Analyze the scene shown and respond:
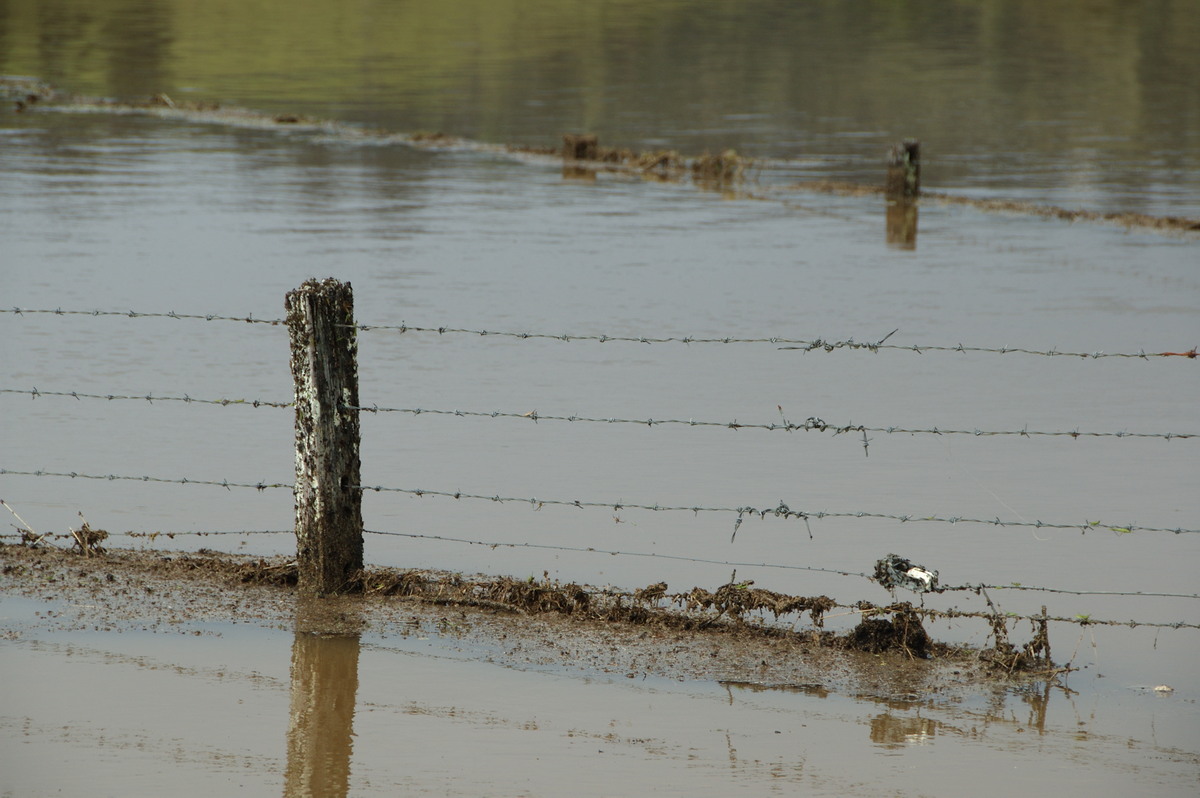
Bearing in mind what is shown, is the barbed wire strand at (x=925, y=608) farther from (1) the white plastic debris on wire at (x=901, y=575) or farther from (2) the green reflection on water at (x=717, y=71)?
(2) the green reflection on water at (x=717, y=71)

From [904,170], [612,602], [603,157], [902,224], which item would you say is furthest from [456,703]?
[603,157]

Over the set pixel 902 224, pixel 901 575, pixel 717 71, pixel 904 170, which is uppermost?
pixel 717 71

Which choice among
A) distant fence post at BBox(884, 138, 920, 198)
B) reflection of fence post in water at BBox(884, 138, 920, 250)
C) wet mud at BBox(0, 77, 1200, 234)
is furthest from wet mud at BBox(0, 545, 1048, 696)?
distant fence post at BBox(884, 138, 920, 198)

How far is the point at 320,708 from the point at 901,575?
8.78 ft

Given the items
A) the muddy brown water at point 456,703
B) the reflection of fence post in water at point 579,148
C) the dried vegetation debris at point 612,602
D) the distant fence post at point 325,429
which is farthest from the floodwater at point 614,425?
the reflection of fence post in water at point 579,148

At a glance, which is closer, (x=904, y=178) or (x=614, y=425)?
(x=614, y=425)

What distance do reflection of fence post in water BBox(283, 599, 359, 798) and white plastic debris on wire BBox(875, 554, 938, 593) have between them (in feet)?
7.85

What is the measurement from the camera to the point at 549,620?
7.12m

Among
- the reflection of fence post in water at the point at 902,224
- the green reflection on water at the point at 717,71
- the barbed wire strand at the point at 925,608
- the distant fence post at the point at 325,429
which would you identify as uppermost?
the green reflection on water at the point at 717,71

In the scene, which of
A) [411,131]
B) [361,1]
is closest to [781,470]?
[411,131]

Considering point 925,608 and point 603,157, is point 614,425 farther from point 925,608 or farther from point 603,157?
point 603,157

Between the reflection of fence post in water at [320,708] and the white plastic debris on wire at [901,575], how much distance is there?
2392 millimetres

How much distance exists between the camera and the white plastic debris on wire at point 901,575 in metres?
6.88

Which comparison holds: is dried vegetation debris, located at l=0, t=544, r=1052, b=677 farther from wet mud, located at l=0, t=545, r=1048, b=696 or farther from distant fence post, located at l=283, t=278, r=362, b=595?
distant fence post, located at l=283, t=278, r=362, b=595
